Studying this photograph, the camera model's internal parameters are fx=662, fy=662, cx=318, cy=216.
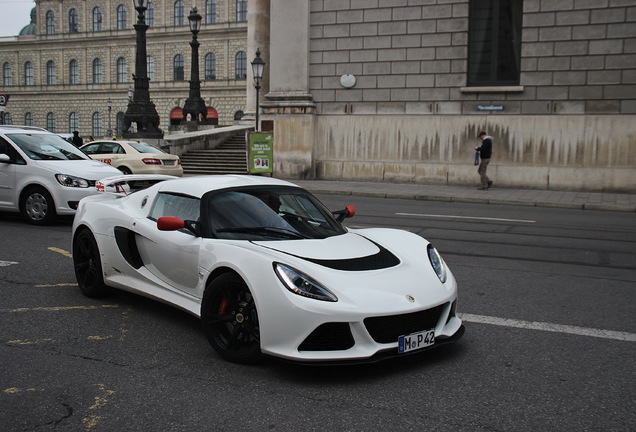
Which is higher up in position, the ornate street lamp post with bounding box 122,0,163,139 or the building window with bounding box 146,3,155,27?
the building window with bounding box 146,3,155,27

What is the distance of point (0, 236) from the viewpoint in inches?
401

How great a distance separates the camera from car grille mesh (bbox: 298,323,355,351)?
4164mm

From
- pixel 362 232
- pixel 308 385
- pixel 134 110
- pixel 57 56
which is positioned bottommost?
pixel 308 385

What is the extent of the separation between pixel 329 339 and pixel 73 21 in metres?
89.8

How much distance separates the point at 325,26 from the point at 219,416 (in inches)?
840

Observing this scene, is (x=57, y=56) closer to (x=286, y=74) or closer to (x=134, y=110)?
(x=134, y=110)

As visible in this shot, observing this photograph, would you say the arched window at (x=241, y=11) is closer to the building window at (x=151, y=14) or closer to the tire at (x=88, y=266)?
the building window at (x=151, y=14)

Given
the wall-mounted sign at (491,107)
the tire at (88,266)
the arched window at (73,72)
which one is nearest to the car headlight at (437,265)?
the tire at (88,266)

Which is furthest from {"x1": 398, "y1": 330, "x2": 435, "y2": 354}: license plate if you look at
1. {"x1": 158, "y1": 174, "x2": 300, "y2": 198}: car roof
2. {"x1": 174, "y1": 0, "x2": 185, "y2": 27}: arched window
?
{"x1": 174, "y1": 0, "x2": 185, "y2": 27}: arched window

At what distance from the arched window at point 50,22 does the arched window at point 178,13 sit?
18461mm

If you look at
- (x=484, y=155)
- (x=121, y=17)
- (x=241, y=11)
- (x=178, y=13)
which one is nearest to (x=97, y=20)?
(x=121, y=17)

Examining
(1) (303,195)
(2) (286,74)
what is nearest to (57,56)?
(2) (286,74)

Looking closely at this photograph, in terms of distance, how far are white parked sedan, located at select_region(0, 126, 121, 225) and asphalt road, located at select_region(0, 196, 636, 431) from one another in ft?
13.2

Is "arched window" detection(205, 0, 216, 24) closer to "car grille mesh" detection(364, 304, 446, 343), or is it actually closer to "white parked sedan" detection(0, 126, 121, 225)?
"white parked sedan" detection(0, 126, 121, 225)
